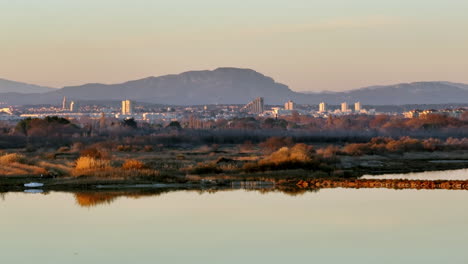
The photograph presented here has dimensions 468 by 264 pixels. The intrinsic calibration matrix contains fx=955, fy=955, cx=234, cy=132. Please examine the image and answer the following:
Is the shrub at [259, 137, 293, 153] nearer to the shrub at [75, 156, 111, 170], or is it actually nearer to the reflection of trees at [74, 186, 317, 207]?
the shrub at [75, 156, 111, 170]

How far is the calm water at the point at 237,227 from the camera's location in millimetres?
22781

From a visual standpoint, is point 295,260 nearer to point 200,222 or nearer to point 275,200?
point 200,222

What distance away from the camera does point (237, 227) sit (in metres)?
27.6

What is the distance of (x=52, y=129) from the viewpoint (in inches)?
3984

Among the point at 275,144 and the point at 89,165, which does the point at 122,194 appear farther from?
the point at 275,144

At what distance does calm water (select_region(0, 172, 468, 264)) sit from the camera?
897 inches

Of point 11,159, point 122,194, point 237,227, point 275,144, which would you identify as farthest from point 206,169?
point 275,144

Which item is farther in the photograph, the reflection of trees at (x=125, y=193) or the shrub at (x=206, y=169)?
the shrub at (x=206, y=169)

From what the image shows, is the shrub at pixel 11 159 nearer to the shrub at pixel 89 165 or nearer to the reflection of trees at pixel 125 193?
the shrub at pixel 89 165

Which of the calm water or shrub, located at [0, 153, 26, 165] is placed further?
shrub, located at [0, 153, 26, 165]

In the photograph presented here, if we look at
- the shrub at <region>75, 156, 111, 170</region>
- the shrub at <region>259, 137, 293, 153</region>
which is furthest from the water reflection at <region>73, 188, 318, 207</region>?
the shrub at <region>259, 137, 293, 153</region>

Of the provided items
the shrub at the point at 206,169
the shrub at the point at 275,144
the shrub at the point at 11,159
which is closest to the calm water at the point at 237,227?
the shrub at the point at 206,169

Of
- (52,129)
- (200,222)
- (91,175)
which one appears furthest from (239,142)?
(200,222)

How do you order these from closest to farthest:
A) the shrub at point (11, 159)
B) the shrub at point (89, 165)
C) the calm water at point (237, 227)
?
the calm water at point (237, 227)
the shrub at point (89, 165)
the shrub at point (11, 159)
